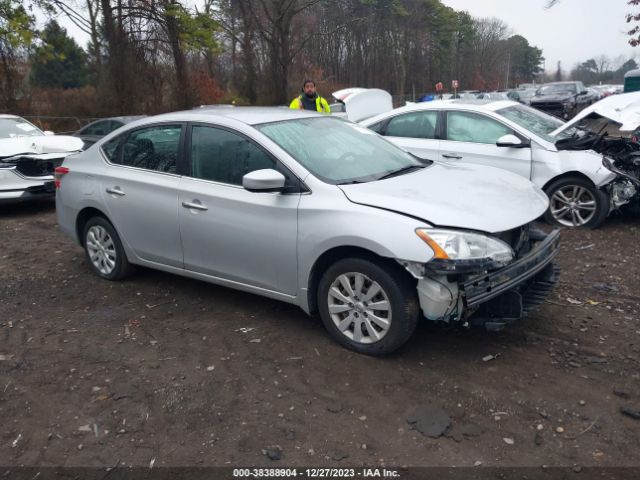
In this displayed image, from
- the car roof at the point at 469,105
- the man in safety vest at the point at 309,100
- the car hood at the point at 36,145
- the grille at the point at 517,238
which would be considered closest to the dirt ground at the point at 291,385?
the grille at the point at 517,238

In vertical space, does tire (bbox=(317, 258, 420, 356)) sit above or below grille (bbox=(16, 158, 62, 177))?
below

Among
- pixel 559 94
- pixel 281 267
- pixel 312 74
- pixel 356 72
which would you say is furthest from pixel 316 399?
pixel 356 72

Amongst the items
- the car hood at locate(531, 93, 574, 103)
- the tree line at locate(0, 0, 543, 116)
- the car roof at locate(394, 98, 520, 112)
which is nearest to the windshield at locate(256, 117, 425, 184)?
the car roof at locate(394, 98, 520, 112)

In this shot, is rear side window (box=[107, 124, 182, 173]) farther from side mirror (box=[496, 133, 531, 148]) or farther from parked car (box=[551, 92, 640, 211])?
parked car (box=[551, 92, 640, 211])

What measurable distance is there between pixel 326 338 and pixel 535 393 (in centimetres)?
152

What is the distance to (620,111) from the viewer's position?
23.0 ft

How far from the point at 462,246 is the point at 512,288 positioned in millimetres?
491

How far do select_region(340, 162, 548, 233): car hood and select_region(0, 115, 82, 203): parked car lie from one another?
6.97m

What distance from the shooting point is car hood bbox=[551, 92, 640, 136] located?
6.77 metres

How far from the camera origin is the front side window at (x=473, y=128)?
7.34 meters

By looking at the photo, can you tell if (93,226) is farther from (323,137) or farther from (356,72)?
(356,72)

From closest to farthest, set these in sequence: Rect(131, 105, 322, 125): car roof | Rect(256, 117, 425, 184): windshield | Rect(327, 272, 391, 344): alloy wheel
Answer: Rect(327, 272, 391, 344): alloy wheel → Rect(256, 117, 425, 184): windshield → Rect(131, 105, 322, 125): car roof

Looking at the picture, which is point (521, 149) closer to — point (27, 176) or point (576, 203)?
point (576, 203)

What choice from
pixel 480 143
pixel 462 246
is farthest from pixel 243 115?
pixel 480 143
